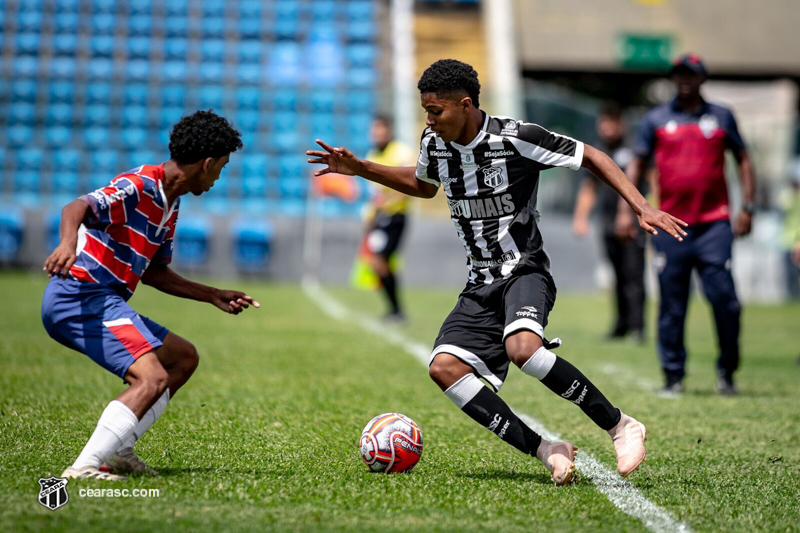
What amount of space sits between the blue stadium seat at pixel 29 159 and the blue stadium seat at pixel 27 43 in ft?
9.03

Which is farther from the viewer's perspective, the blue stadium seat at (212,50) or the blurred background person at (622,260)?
the blue stadium seat at (212,50)

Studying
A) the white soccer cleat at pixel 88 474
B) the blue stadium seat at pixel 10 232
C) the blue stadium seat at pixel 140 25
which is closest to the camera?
the white soccer cleat at pixel 88 474

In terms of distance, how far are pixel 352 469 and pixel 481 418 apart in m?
0.66

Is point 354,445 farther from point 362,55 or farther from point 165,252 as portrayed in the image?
point 362,55

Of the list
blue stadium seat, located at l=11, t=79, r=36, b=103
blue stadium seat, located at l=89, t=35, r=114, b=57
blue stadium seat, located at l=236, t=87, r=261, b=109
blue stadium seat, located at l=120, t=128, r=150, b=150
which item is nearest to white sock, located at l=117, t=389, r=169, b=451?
blue stadium seat, located at l=120, t=128, r=150, b=150

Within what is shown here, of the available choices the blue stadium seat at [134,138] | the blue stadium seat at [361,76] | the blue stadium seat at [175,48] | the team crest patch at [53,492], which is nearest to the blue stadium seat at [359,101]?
the blue stadium seat at [361,76]

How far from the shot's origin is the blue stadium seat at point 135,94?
22609 millimetres

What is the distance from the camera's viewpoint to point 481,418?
4688 mm

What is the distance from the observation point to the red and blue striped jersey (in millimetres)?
4324

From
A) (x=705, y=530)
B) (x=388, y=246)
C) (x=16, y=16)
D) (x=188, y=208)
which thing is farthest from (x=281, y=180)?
(x=705, y=530)

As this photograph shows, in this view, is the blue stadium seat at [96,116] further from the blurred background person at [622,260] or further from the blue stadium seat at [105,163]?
the blurred background person at [622,260]

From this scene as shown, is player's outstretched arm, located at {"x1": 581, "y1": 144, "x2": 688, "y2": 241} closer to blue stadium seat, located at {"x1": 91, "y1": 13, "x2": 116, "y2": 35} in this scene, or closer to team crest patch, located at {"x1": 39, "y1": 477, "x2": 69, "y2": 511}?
team crest patch, located at {"x1": 39, "y1": 477, "x2": 69, "y2": 511}

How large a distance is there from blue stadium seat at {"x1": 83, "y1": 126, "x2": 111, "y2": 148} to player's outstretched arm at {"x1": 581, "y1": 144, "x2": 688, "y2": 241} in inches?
747

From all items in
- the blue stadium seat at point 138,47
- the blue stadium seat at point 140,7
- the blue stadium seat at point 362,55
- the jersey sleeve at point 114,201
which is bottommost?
the jersey sleeve at point 114,201
